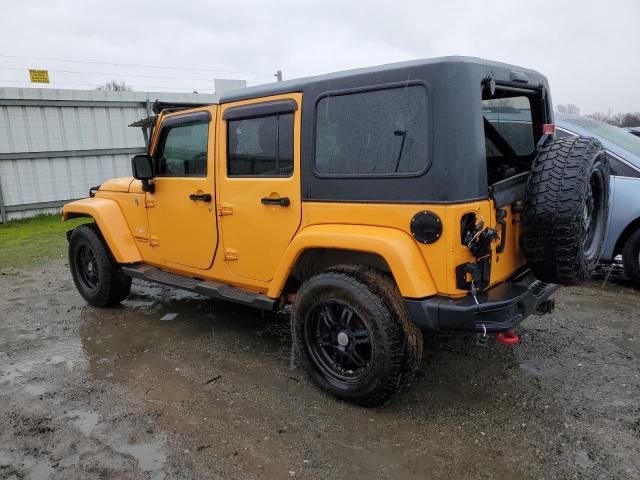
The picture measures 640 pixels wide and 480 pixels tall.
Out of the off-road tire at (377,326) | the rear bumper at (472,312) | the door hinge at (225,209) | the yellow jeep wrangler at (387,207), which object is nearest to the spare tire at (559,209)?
the yellow jeep wrangler at (387,207)

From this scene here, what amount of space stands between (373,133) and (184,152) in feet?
6.36

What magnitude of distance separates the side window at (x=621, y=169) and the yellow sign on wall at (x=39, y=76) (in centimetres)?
1074

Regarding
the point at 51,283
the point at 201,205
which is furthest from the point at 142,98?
the point at 201,205

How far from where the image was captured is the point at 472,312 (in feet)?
8.66

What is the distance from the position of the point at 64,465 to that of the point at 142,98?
10524 millimetres

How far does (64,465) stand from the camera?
2.65 m

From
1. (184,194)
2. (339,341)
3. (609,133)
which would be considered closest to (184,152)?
(184,194)

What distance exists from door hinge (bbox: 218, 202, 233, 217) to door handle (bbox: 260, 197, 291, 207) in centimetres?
37

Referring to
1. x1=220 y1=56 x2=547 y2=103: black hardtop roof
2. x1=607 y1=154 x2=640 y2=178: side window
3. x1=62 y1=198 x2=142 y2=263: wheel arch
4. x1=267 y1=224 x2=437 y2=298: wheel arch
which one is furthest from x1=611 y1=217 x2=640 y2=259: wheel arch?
x1=62 y1=198 x2=142 y2=263: wheel arch

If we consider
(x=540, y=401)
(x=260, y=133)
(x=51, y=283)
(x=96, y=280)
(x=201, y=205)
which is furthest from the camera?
(x=51, y=283)

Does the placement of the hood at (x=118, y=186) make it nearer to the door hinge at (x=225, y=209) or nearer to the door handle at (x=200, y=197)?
the door handle at (x=200, y=197)

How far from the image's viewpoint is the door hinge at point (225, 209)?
3.74m

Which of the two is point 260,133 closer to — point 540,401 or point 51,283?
point 540,401

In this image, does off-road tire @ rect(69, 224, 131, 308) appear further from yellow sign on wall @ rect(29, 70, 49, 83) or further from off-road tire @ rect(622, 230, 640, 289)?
yellow sign on wall @ rect(29, 70, 49, 83)
